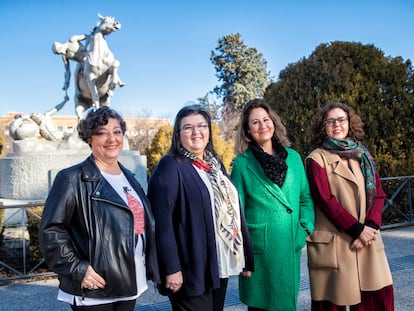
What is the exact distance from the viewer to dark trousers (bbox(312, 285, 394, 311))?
2.64 metres

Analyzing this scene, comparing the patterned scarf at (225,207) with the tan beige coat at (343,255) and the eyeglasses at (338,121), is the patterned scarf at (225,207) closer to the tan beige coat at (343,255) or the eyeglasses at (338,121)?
the tan beige coat at (343,255)

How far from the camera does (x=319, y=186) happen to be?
8.57ft

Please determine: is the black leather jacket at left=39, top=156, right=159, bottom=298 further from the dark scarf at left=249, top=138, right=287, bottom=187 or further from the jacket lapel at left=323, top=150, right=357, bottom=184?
the jacket lapel at left=323, top=150, right=357, bottom=184

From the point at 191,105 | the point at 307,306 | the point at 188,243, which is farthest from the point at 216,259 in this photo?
the point at 307,306

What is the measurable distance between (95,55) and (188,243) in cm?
841

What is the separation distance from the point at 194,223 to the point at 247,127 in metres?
0.92

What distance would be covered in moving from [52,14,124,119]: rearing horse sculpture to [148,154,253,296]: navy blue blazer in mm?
7980

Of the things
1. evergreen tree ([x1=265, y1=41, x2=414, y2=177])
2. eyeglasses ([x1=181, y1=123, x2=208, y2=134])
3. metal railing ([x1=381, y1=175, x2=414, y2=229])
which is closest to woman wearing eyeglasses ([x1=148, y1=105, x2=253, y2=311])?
eyeglasses ([x1=181, y1=123, x2=208, y2=134])

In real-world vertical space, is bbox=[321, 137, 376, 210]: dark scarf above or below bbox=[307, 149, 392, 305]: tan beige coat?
above

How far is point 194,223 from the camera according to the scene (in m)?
2.00

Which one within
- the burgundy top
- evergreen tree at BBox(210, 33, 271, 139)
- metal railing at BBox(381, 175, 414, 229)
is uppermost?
evergreen tree at BBox(210, 33, 271, 139)

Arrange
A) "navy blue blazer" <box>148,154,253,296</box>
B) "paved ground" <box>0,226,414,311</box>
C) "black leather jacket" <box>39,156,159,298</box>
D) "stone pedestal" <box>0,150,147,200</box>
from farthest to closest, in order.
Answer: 1. "stone pedestal" <box>0,150,147,200</box>
2. "paved ground" <box>0,226,414,311</box>
3. "navy blue blazer" <box>148,154,253,296</box>
4. "black leather jacket" <box>39,156,159,298</box>

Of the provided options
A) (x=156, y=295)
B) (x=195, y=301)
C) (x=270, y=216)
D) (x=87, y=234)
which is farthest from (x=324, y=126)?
(x=156, y=295)

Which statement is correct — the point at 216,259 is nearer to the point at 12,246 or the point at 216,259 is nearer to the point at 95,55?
the point at 12,246
